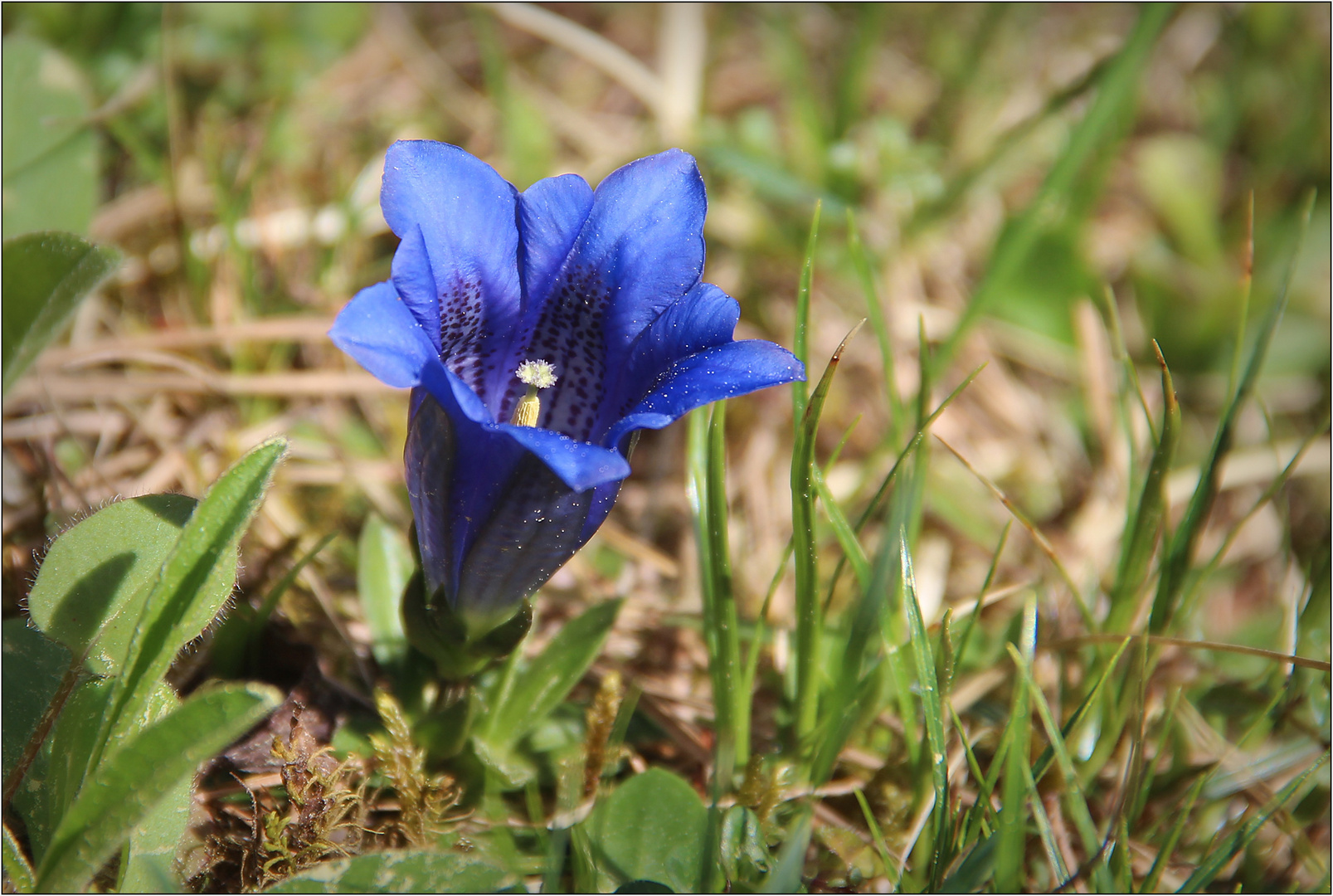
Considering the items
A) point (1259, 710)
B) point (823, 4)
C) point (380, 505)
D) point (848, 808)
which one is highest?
point (823, 4)

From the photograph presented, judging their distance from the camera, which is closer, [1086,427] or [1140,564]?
[1140,564]

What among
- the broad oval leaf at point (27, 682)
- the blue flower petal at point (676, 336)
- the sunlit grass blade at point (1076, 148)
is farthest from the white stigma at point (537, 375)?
the sunlit grass blade at point (1076, 148)

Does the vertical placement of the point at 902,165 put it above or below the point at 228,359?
above

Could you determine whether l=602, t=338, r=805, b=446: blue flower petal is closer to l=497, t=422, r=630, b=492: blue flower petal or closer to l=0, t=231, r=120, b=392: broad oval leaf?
l=497, t=422, r=630, b=492: blue flower petal

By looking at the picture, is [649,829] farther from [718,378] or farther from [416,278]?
[416,278]

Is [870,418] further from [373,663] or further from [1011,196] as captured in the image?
[373,663]

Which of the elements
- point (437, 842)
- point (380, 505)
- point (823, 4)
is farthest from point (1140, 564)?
point (823, 4)

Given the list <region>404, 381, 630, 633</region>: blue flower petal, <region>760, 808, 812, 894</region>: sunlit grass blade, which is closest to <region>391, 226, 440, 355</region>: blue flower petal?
<region>404, 381, 630, 633</region>: blue flower petal
